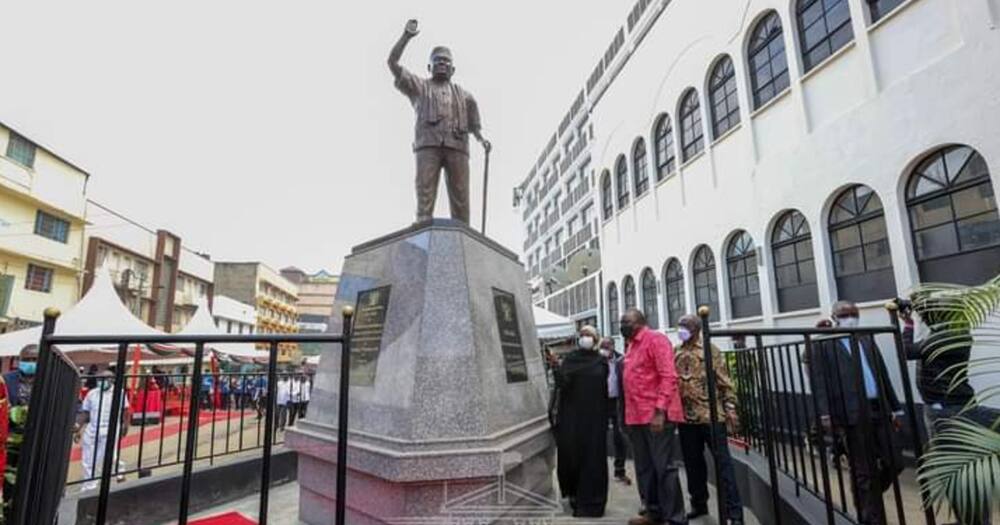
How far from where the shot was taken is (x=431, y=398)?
138 inches

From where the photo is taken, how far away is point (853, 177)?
8758mm

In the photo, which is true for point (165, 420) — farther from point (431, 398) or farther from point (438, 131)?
point (431, 398)

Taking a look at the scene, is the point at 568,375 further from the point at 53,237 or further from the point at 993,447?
the point at 53,237

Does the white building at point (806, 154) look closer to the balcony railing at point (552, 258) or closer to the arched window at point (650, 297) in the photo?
the arched window at point (650, 297)

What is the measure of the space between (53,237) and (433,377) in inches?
1250

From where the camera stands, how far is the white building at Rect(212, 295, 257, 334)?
41344 mm

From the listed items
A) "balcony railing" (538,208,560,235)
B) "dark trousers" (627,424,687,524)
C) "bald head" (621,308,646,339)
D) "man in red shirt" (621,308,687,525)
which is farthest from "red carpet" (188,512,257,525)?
"balcony railing" (538,208,560,235)

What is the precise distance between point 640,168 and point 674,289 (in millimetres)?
4925

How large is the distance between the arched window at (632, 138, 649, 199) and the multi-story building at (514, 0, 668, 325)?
338 centimetres

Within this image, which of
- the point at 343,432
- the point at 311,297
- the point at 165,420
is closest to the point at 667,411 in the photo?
the point at 343,432

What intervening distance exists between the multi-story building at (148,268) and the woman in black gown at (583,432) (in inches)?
1225

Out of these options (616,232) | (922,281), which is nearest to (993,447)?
(922,281)

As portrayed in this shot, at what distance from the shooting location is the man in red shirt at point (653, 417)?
3.81 meters

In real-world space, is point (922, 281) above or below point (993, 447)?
above
